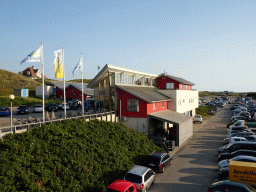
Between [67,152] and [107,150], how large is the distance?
3744 mm

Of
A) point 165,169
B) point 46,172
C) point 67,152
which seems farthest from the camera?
point 165,169

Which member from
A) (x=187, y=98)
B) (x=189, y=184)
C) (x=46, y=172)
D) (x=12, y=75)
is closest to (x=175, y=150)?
(x=189, y=184)

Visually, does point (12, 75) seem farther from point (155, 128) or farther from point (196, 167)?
point (196, 167)

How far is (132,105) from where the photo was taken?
27219 millimetres

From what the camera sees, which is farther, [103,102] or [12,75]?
[12,75]

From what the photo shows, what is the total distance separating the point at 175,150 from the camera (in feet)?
79.2

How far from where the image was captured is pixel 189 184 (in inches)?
597

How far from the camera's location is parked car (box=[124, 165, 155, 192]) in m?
13.3

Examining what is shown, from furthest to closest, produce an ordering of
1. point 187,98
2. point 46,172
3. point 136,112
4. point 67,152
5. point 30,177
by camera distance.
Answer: point 187,98, point 136,112, point 67,152, point 46,172, point 30,177

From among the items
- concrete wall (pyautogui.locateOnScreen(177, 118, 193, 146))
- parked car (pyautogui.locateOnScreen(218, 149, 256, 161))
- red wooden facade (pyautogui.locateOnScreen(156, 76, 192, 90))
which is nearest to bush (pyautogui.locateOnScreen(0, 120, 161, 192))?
parked car (pyautogui.locateOnScreen(218, 149, 256, 161))

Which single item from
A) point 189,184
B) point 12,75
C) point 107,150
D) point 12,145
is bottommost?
point 189,184

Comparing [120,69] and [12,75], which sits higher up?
[12,75]

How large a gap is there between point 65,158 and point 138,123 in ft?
48.3

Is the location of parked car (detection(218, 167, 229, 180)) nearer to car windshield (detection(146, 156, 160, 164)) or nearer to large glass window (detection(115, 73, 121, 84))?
car windshield (detection(146, 156, 160, 164))
